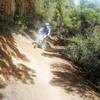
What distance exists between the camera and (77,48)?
63.9 feet

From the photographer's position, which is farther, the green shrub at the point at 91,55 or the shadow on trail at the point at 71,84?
the green shrub at the point at 91,55

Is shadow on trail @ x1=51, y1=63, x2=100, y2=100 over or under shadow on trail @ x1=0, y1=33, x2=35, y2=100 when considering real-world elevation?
under

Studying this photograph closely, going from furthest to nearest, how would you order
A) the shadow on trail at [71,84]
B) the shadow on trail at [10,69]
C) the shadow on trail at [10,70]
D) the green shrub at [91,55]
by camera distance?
the green shrub at [91,55] → the shadow on trail at [71,84] → the shadow on trail at [10,69] → the shadow on trail at [10,70]

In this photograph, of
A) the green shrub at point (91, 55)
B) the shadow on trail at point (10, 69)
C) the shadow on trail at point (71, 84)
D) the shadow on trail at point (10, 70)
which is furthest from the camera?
the green shrub at point (91, 55)

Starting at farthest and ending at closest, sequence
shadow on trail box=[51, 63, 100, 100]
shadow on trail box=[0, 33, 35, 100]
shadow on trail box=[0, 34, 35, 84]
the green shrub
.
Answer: the green shrub
shadow on trail box=[51, 63, 100, 100]
shadow on trail box=[0, 34, 35, 84]
shadow on trail box=[0, 33, 35, 100]

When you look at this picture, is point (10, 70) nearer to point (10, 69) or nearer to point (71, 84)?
point (10, 69)

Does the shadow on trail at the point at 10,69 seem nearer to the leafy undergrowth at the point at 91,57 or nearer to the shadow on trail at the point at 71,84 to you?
the shadow on trail at the point at 71,84

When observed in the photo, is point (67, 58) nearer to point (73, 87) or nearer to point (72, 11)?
point (73, 87)

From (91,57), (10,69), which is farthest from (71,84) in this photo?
(10,69)

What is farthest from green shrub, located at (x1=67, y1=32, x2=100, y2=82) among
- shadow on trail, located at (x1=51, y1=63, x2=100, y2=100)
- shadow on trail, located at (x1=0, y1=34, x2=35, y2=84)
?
shadow on trail, located at (x1=0, y1=34, x2=35, y2=84)

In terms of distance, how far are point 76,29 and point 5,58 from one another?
1118 inches

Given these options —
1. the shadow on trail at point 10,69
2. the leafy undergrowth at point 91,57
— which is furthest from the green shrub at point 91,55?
the shadow on trail at point 10,69

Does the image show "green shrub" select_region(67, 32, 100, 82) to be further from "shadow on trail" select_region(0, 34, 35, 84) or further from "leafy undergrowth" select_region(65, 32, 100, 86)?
"shadow on trail" select_region(0, 34, 35, 84)

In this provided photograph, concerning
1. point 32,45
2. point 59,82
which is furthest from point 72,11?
point 59,82
